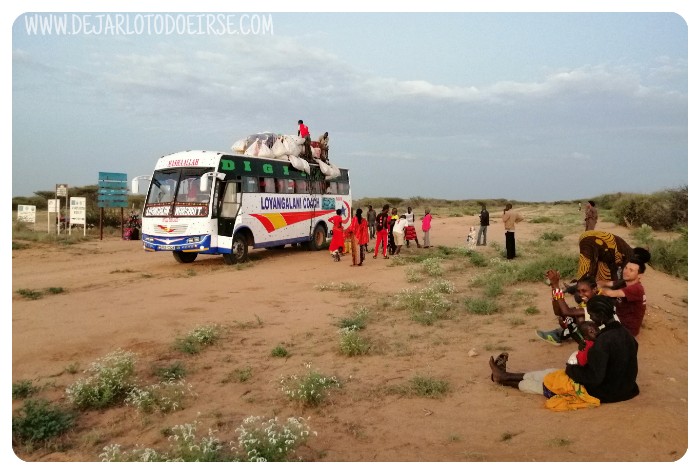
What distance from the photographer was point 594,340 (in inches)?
193

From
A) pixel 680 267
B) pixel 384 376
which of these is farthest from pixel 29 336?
pixel 680 267

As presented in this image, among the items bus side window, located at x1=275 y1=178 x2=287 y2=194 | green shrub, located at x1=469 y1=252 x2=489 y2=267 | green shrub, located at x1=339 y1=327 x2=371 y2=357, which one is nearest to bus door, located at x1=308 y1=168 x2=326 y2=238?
bus side window, located at x1=275 y1=178 x2=287 y2=194

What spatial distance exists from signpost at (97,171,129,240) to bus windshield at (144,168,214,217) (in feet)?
28.6

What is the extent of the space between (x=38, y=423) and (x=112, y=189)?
19.6 m

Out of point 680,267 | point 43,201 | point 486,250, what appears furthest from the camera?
point 43,201

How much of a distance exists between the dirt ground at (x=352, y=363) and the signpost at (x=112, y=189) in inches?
416

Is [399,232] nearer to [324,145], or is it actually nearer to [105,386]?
[324,145]

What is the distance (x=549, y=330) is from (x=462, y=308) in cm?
199

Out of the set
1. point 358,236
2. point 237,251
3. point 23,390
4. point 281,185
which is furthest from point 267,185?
point 23,390

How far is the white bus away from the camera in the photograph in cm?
1449

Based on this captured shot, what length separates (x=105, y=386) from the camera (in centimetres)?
543

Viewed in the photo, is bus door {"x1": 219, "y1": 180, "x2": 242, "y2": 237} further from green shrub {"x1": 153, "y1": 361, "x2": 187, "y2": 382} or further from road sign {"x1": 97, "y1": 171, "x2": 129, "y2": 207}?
road sign {"x1": 97, "y1": 171, "x2": 129, "y2": 207}

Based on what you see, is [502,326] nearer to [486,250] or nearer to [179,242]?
[179,242]

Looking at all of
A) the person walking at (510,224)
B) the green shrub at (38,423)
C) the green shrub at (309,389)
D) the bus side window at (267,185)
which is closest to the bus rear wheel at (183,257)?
the bus side window at (267,185)
